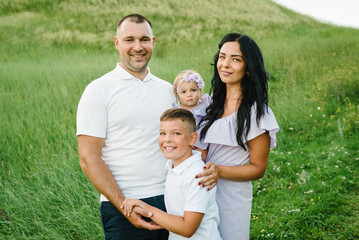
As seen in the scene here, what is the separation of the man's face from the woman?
682 mm

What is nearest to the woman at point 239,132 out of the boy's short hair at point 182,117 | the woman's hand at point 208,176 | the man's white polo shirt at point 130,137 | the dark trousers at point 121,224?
the woman's hand at point 208,176

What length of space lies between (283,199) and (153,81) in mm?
3256

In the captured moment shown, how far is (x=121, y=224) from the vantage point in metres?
2.41

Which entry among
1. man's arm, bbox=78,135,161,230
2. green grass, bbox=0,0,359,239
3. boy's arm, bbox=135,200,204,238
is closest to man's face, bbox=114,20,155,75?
man's arm, bbox=78,135,161,230

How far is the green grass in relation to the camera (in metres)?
4.08

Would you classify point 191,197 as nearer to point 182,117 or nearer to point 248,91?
point 182,117

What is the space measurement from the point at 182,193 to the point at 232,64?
1.14 m

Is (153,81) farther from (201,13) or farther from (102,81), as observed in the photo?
(201,13)

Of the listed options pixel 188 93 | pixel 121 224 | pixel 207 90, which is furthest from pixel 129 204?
pixel 207 90

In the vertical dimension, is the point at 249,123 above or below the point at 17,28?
below

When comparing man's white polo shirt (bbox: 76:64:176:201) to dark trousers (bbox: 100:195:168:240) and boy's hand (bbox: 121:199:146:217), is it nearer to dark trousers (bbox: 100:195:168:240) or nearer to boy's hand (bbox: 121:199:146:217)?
dark trousers (bbox: 100:195:168:240)

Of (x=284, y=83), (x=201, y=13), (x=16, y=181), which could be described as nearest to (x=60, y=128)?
(x=16, y=181)

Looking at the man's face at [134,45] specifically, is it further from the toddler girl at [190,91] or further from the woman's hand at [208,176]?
the woman's hand at [208,176]

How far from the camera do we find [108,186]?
7.52 feet
